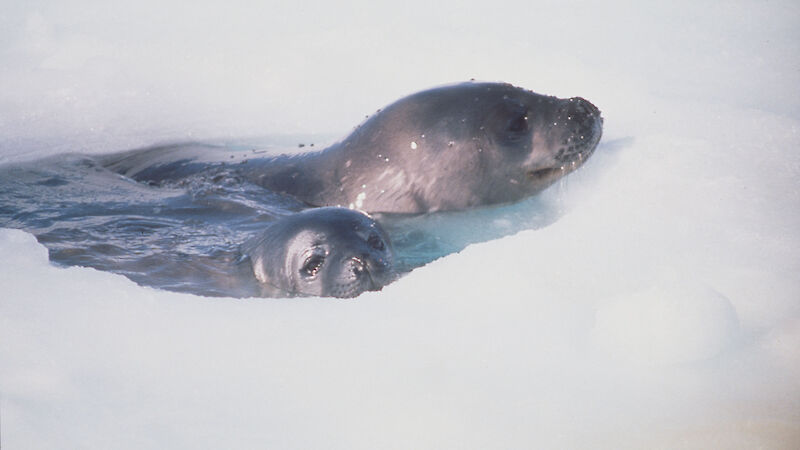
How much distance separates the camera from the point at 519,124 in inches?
131

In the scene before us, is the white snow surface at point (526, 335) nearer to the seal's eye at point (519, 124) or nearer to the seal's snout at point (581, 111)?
the seal's snout at point (581, 111)

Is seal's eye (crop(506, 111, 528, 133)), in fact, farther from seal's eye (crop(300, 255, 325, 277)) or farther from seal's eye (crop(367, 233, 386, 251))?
seal's eye (crop(300, 255, 325, 277))

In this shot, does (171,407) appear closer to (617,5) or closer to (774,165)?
(774,165)

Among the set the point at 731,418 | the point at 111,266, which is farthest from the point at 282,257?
the point at 731,418

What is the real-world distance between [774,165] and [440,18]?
122 inches

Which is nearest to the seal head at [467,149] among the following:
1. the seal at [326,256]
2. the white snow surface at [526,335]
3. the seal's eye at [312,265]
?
the white snow surface at [526,335]

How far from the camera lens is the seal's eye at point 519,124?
3.31 m

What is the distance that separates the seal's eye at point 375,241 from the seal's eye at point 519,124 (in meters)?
0.75

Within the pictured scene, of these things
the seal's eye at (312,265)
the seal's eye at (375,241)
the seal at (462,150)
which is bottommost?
the seal's eye at (312,265)

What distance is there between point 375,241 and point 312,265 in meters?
0.23

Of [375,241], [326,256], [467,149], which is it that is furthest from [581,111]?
[326,256]

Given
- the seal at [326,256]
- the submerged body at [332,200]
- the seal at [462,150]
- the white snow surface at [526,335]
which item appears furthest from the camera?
the seal at [462,150]

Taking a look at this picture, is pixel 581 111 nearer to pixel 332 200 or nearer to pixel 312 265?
pixel 332 200

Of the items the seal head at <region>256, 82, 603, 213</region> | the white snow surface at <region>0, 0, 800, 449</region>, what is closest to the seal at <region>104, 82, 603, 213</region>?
the seal head at <region>256, 82, 603, 213</region>
